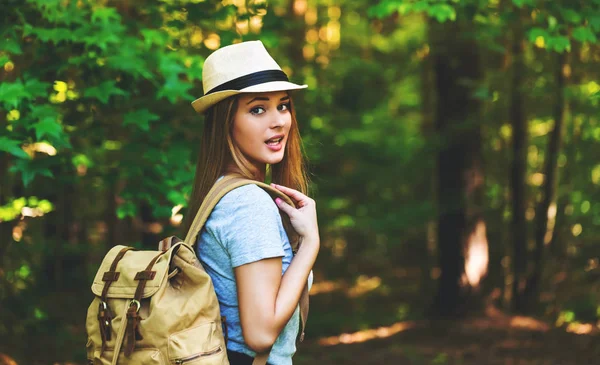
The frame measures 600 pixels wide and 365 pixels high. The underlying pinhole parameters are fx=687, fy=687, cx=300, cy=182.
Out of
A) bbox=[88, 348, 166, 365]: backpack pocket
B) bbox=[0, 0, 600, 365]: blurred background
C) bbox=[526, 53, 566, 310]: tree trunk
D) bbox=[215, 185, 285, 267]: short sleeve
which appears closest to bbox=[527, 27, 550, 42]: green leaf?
bbox=[0, 0, 600, 365]: blurred background

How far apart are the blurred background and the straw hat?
1310mm

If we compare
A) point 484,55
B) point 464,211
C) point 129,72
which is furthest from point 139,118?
point 484,55

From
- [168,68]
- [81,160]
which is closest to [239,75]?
[168,68]

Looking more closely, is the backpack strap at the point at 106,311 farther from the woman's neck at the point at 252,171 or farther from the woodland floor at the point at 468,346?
the woodland floor at the point at 468,346

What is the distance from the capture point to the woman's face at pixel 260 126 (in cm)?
240

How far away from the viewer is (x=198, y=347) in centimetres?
205

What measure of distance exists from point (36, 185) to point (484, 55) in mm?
6573

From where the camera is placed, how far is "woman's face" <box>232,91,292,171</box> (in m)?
2.40

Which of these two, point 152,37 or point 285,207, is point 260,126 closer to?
point 285,207

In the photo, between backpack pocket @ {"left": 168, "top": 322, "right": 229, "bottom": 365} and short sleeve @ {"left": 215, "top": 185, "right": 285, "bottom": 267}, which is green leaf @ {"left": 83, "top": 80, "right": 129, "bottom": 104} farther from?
A: backpack pocket @ {"left": 168, "top": 322, "right": 229, "bottom": 365}

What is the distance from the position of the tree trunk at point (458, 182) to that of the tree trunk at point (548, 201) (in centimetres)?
69

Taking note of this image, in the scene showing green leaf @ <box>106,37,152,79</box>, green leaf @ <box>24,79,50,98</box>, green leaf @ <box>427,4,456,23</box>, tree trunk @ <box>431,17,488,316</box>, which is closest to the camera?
green leaf @ <box>24,79,50,98</box>

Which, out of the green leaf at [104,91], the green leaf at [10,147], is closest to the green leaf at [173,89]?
the green leaf at [104,91]

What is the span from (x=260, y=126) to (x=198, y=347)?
789 millimetres
